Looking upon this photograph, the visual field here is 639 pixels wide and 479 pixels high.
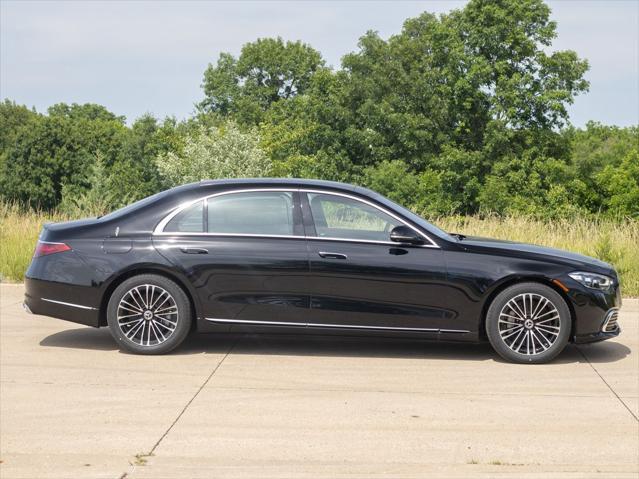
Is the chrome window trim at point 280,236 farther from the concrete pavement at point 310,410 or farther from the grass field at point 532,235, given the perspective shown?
the grass field at point 532,235

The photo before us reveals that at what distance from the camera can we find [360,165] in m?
69.5

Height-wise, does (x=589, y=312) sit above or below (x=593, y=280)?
below

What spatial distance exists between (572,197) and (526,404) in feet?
172

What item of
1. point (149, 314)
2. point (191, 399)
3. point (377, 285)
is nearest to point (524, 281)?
point (377, 285)

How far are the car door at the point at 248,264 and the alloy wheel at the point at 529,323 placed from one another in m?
1.78

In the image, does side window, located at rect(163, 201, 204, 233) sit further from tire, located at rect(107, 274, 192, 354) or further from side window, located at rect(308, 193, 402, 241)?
side window, located at rect(308, 193, 402, 241)

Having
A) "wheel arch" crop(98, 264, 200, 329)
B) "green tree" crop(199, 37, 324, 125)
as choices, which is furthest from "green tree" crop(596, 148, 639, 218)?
"wheel arch" crop(98, 264, 200, 329)

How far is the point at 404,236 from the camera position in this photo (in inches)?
339

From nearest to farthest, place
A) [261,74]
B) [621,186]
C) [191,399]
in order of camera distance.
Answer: [191,399]
[621,186]
[261,74]

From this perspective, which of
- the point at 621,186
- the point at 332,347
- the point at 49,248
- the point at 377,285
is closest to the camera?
the point at 377,285

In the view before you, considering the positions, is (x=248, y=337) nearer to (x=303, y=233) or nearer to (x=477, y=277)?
(x=303, y=233)

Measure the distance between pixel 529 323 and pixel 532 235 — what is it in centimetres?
914

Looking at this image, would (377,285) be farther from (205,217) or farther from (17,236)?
(17,236)

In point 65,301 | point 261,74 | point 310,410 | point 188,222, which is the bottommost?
point 310,410
